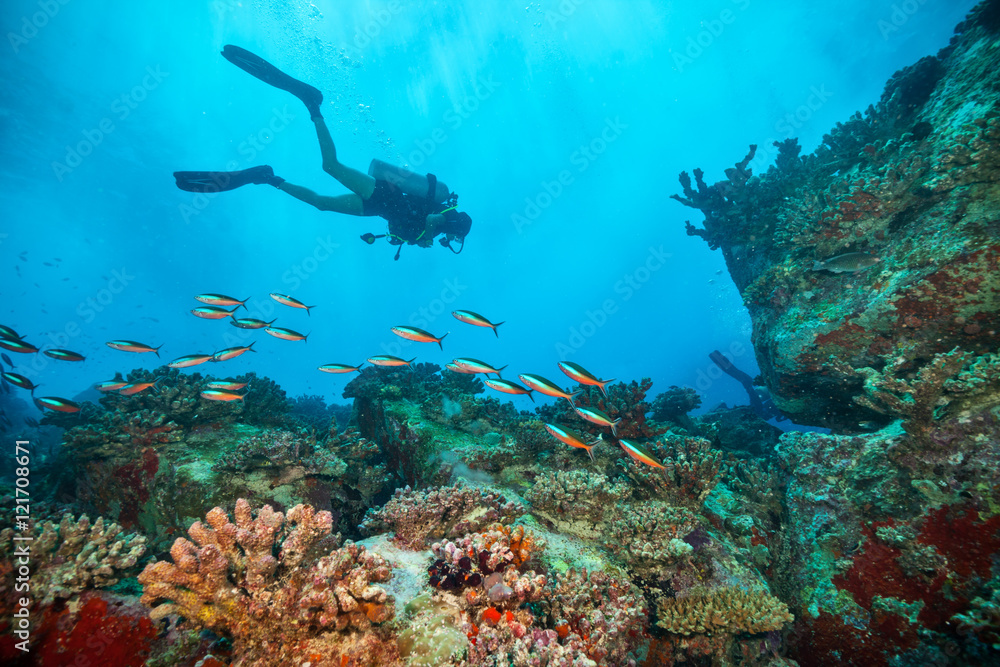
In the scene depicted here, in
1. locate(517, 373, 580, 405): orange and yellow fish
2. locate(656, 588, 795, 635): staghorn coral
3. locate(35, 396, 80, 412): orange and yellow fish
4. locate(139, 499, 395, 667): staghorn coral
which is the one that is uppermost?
locate(35, 396, 80, 412): orange and yellow fish

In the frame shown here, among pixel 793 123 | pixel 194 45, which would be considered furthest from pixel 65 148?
pixel 793 123

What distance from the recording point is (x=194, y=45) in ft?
88.9

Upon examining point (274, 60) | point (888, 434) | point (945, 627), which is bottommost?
point (945, 627)

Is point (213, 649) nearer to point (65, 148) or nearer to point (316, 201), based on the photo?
point (316, 201)

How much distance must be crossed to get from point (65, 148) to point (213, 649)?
42780 mm

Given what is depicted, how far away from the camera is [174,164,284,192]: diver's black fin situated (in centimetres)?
972

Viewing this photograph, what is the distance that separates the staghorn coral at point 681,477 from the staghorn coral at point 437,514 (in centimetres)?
202

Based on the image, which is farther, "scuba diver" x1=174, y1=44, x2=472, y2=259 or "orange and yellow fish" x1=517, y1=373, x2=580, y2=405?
"scuba diver" x1=174, y1=44, x2=472, y2=259

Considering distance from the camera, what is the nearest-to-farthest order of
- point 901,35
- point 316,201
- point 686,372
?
1. point 316,201
2. point 901,35
3. point 686,372

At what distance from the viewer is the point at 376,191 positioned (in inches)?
452

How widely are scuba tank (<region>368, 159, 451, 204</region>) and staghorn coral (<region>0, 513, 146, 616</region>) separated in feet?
36.4
